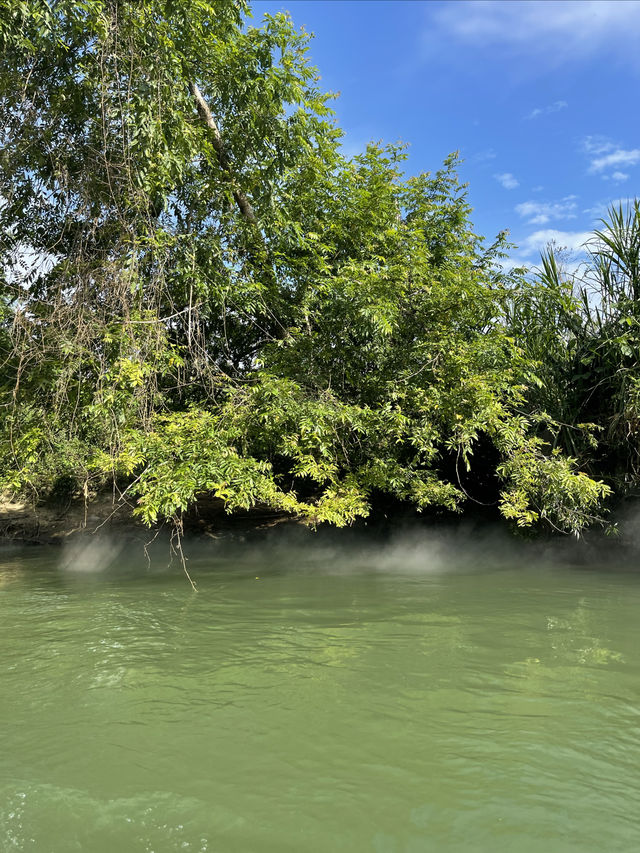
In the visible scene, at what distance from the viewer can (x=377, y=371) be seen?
33.6 feet

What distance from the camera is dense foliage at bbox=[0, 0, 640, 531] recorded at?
780cm

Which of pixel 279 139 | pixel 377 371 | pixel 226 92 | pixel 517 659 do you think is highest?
pixel 226 92

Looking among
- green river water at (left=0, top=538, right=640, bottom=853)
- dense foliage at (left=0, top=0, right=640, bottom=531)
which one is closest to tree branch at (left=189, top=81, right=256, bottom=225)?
dense foliage at (left=0, top=0, right=640, bottom=531)

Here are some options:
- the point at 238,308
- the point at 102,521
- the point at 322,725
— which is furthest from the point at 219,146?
the point at 322,725

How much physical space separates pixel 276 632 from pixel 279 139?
23.2 feet

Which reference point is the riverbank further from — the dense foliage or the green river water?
the green river water

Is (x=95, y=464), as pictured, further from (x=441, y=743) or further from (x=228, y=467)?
(x=441, y=743)

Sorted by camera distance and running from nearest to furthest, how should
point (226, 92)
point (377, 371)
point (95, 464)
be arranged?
point (95, 464)
point (226, 92)
point (377, 371)

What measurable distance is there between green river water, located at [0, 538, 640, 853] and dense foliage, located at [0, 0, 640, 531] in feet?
6.23

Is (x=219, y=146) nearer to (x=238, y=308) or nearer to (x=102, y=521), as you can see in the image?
(x=238, y=308)

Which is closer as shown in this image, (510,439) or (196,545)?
(510,439)


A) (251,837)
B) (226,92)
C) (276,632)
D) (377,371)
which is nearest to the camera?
(251,837)

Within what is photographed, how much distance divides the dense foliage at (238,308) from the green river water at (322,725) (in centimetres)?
190

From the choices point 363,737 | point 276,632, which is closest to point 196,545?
point 276,632
